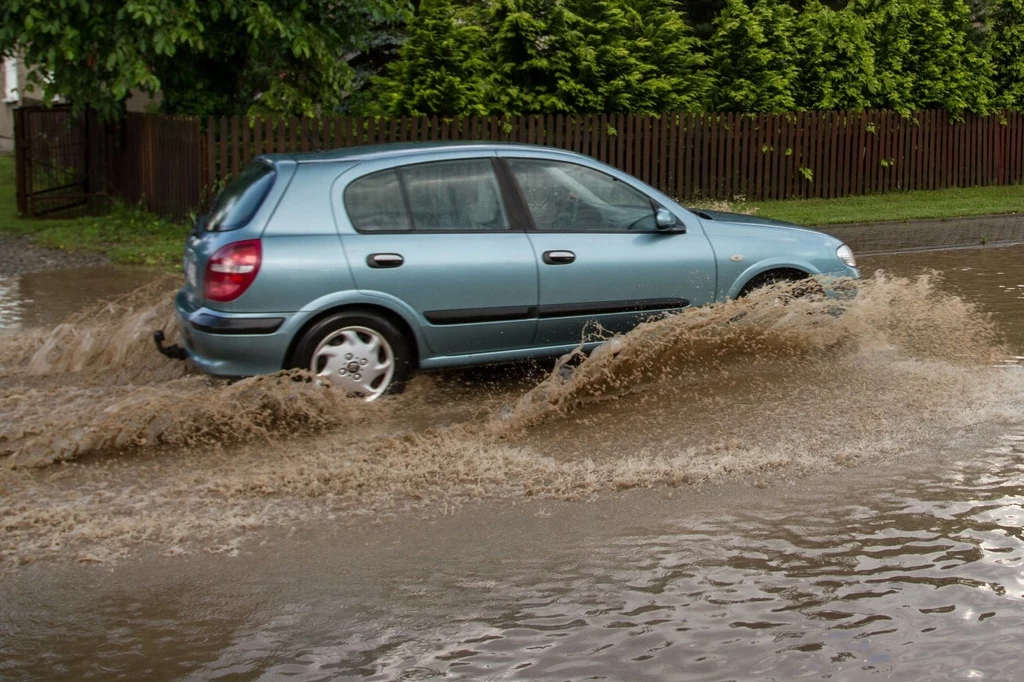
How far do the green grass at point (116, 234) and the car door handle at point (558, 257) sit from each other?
7232 mm

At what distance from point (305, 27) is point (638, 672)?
13744mm

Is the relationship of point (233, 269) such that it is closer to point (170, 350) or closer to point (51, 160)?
point (170, 350)

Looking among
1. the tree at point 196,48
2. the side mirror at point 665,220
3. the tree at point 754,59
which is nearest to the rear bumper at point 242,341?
the side mirror at point 665,220

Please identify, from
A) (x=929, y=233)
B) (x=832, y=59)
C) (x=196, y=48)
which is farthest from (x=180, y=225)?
(x=832, y=59)

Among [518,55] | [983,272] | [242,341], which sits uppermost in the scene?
[518,55]

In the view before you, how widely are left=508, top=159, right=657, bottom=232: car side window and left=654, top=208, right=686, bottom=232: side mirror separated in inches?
2.7

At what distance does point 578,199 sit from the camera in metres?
8.45

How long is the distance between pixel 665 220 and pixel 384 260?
1855mm

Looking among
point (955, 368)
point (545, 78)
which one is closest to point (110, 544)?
point (955, 368)

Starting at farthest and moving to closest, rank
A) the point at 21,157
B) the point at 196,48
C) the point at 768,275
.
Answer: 1. the point at 21,157
2. the point at 196,48
3. the point at 768,275

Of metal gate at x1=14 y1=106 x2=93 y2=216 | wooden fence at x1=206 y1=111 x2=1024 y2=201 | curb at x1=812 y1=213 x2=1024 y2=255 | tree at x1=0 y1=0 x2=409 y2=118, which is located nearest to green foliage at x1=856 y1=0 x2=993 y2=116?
wooden fence at x1=206 y1=111 x2=1024 y2=201

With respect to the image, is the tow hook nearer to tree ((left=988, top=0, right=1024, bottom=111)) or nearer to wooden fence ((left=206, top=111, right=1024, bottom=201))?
wooden fence ((left=206, top=111, right=1024, bottom=201))

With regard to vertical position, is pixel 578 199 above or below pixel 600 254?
above

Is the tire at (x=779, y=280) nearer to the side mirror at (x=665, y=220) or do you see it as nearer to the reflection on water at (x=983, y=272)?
the side mirror at (x=665, y=220)
